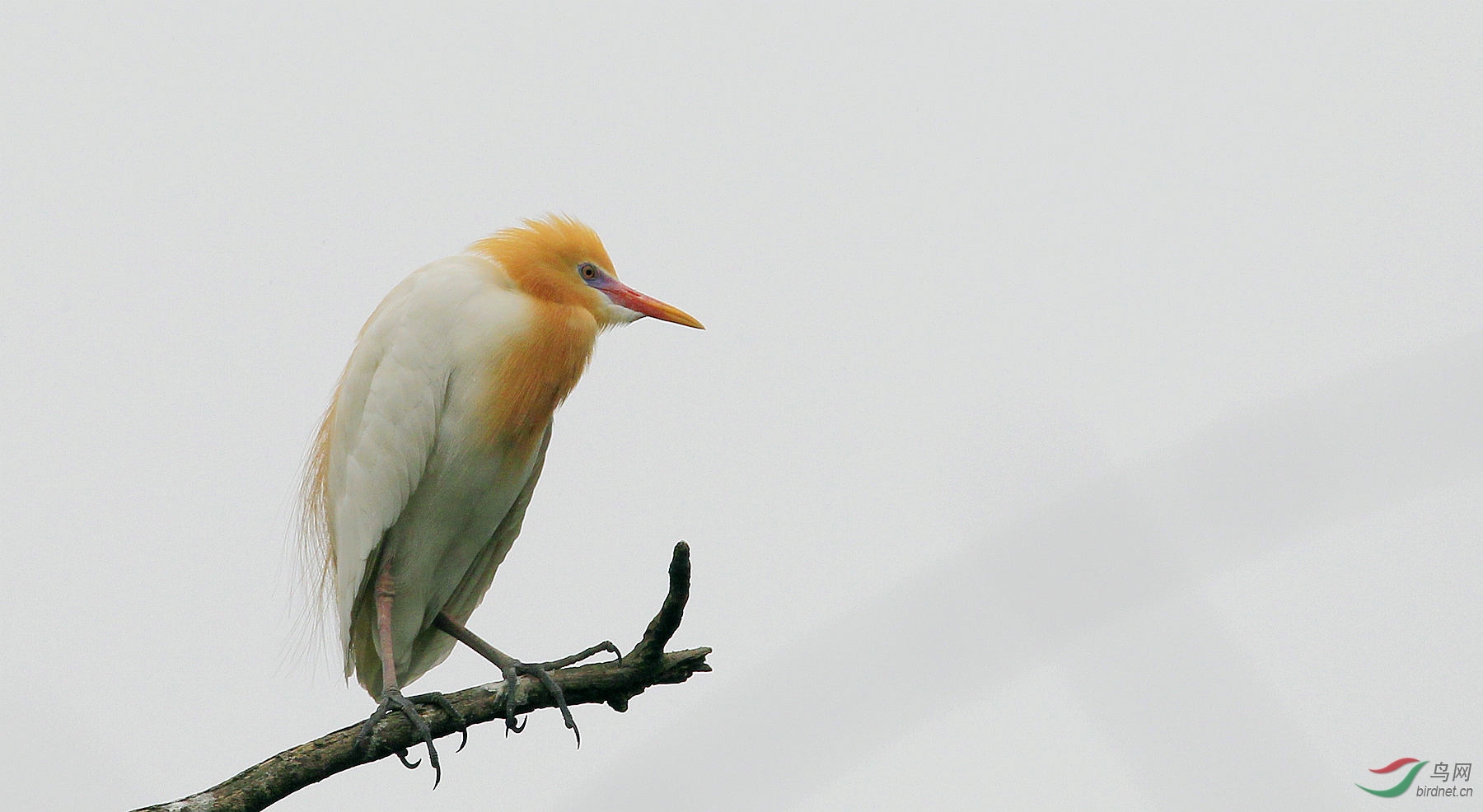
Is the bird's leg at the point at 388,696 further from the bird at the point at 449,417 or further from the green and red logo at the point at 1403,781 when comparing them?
the green and red logo at the point at 1403,781

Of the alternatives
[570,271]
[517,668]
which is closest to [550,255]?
[570,271]

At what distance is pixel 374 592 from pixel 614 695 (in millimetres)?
1094

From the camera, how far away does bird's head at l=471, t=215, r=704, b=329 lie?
4035 millimetres

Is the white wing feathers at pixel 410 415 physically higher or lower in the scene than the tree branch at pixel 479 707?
higher

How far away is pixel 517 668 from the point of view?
3729mm

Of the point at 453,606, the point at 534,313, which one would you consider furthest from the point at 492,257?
the point at 453,606

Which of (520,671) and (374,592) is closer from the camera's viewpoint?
(520,671)

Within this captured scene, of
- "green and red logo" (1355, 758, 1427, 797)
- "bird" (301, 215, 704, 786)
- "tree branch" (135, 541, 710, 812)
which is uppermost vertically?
"bird" (301, 215, 704, 786)

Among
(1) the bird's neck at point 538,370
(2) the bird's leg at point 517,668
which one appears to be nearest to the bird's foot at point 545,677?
(2) the bird's leg at point 517,668

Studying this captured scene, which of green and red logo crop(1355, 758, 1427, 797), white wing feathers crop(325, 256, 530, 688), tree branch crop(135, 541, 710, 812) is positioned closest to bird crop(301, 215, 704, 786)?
white wing feathers crop(325, 256, 530, 688)

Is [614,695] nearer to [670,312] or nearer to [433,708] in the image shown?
[433,708]

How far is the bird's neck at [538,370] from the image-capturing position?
3.86 metres

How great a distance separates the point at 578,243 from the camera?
4.09 meters

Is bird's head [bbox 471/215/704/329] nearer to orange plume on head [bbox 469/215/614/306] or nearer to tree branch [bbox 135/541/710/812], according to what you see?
orange plume on head [bbox 469/215/614/306]
